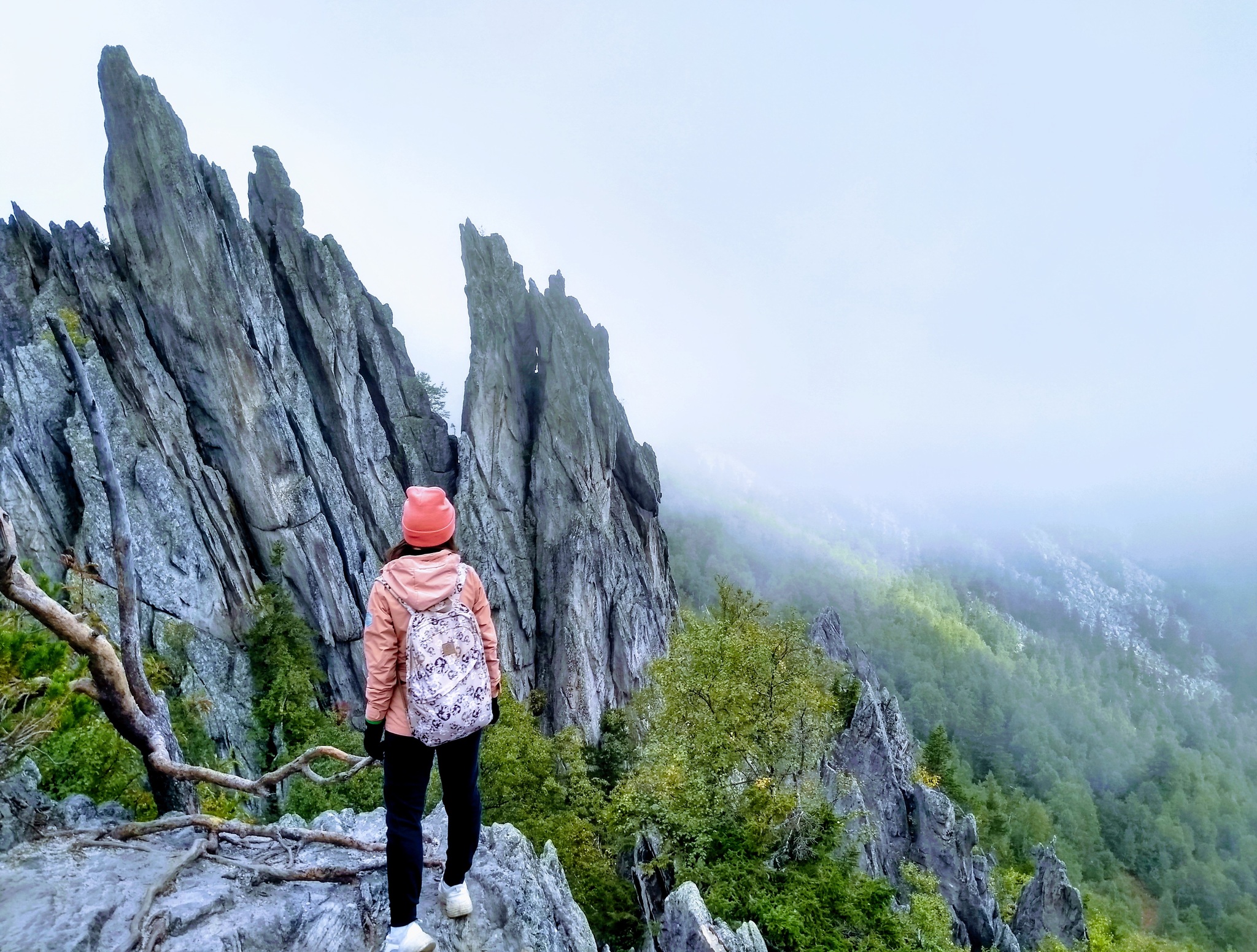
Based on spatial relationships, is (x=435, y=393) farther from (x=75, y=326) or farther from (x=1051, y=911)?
(x=1051, y=911)

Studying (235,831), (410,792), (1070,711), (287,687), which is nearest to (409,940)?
(410,792)

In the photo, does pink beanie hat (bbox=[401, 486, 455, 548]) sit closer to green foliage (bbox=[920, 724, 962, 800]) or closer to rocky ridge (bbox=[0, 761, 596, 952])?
rocky ridge (bbox=[0, 761, 596, 952])

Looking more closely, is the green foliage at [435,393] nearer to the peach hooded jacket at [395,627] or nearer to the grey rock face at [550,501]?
the grey rock face at [550,501]

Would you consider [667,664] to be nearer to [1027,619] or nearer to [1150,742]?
[1150,742]

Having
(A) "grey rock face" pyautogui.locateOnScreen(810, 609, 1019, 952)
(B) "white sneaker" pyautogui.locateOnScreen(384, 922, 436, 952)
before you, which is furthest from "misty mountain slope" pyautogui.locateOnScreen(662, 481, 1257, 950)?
(B) "white sneaker" pyautogui.locateOnScreen(384, 922, 436, 952)

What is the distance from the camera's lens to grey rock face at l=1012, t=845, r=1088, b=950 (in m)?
24.6

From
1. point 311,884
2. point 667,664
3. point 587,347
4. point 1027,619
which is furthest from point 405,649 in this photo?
point 1027,619

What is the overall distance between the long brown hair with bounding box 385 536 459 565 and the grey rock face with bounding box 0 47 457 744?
24374 millimetres

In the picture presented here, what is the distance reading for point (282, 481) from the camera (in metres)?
30.3

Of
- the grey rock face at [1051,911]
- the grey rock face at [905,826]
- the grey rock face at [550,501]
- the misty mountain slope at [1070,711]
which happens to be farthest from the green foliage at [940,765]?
the grey rock face at [550,501]

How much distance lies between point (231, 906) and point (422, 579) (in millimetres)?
3191

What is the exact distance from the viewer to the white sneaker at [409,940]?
414cm

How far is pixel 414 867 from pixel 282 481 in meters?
30.6

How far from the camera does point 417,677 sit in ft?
13.2
